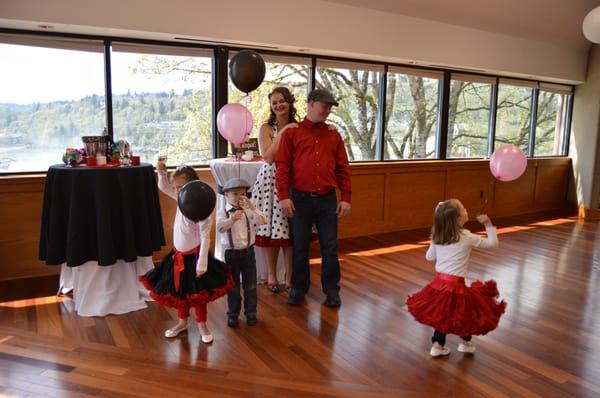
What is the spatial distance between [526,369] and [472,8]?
4.55 meters

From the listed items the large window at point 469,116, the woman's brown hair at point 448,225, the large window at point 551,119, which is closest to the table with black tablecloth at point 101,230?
the woman's brown hair at point 448,225

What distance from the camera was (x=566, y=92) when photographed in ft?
26.3

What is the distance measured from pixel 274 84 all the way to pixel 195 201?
2979 millimetres

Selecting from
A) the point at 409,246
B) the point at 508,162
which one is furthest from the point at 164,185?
the point at 409,246

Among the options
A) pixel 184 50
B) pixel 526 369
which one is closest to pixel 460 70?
pixel 184 50

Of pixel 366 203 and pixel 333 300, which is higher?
pixel 366 203

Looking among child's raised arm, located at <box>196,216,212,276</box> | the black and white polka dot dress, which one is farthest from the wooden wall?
child's raised arm, located at <box>196,216,212,276</box>

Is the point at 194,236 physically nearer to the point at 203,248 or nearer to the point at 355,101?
the point at 203,248

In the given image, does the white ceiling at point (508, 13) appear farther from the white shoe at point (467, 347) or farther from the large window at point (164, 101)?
the white shoe at point (467, 347)

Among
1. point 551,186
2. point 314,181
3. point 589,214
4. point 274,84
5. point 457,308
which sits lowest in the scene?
point 589,214

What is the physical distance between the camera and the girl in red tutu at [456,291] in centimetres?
260

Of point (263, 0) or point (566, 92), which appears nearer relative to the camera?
point (263, 0)

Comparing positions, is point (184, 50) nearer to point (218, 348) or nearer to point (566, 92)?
point (218, 348)

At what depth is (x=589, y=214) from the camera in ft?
25.1
